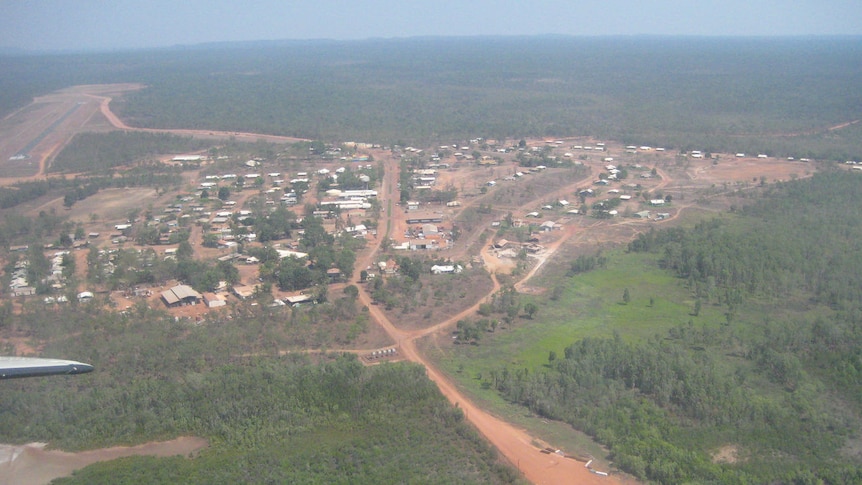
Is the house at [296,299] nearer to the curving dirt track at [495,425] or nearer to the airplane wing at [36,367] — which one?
the curving dirt track at [495,425]

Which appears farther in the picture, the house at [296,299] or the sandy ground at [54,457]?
the house at [296,299]

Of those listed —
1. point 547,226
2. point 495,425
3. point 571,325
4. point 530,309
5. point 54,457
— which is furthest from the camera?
point 547,226

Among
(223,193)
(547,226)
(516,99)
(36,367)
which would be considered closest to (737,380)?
(547,226)

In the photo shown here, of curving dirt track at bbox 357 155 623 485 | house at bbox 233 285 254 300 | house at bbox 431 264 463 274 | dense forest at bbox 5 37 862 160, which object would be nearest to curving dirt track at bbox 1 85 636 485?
curving dirt track at bbox 357 155 623 485

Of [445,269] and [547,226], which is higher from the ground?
[547,226]

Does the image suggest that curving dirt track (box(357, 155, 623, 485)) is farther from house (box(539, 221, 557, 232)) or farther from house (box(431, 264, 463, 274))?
house (box(539, 221, 557, 232))

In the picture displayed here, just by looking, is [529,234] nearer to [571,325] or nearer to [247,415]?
[571,325]

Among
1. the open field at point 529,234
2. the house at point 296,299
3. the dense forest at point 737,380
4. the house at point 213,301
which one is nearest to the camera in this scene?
the dense forest at point 737,380

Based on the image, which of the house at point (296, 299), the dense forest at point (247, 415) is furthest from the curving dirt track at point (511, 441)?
the house at point (296, 299)
